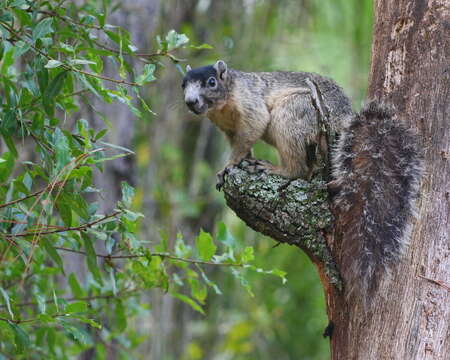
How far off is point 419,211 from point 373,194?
0.16 m

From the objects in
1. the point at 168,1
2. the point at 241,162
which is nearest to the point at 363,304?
the point at 241,162

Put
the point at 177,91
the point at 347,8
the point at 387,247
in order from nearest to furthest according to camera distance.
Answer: the point at 387,247
the point at 347,8
the point at 177,91

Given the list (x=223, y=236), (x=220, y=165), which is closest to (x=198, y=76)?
(x=223, y=236)

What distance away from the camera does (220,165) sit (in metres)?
Result: 6.52

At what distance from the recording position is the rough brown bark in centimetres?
223

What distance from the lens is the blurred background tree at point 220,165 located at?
5691 millimetres

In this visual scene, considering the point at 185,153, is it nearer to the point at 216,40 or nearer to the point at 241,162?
the point at 216,40

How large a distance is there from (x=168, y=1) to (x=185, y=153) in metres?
1.47

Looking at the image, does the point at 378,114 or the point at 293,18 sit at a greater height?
the point at 293,18

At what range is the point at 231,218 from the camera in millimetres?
7273

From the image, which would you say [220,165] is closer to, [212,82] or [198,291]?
[212,82]

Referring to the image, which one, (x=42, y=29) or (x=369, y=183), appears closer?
(x=42, y=29)

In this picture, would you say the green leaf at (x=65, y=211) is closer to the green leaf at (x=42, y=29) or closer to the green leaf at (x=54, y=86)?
the green leaf at (x=54, y=86)

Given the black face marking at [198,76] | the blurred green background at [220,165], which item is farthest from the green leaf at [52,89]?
the blurred green background at [220,165]
